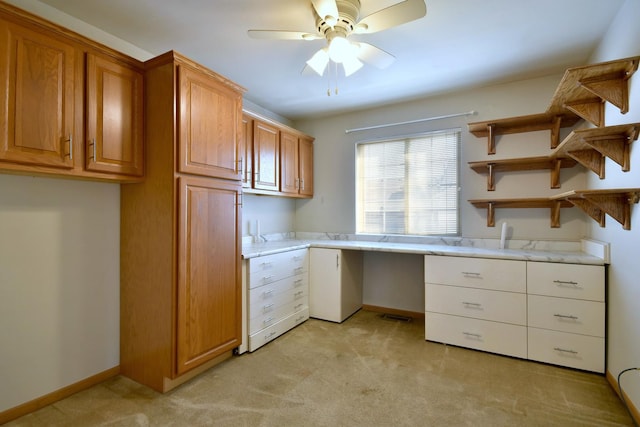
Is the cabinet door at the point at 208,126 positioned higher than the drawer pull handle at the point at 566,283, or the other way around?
the cabinet door at the point at 208,126

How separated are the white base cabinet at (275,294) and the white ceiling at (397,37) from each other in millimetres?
1695

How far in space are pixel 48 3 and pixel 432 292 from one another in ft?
11.3

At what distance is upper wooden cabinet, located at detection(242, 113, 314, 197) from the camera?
9.89 ft

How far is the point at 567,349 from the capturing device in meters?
2.26

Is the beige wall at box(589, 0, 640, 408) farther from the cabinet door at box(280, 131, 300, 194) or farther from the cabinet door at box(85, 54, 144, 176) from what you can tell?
the cabinet door at box(85, 54, 144, 176)

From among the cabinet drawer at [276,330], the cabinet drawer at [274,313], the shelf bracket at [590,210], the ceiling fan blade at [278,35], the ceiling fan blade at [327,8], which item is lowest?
the cabinet drawer at [276,330]

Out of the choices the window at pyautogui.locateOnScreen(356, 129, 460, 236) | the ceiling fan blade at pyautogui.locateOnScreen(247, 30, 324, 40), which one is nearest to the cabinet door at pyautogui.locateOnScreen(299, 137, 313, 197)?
the window at pyautogui.locateOnScreen(356, 129, 460, 236)

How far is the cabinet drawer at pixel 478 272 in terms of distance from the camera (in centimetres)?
243

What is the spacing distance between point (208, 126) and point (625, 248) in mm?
2776

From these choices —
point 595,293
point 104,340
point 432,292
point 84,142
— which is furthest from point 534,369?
point 84,142

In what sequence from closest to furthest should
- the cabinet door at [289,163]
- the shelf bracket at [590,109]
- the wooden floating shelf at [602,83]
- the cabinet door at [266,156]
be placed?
the wooden floating shelf at [602,83], the shelf bracket at [590,109], the cabinet door at [266,156], the cabinet door at [289,163]

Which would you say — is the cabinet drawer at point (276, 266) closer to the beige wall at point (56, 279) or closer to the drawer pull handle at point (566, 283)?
the beige wall at point (56, 279)

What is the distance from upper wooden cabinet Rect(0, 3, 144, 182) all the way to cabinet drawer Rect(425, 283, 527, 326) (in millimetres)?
2556

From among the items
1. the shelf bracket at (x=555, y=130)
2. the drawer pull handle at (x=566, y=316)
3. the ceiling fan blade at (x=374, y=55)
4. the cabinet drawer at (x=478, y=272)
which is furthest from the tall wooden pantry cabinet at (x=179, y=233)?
the shelf bracket at (x=555, y=130)
